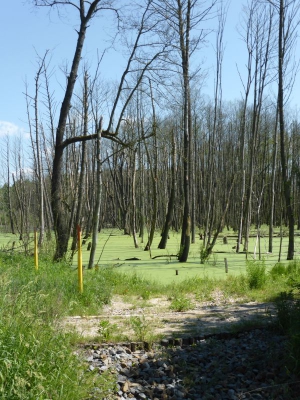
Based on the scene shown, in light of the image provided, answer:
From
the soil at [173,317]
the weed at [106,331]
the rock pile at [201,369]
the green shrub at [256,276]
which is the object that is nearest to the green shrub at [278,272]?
the green shrub at [256,276]

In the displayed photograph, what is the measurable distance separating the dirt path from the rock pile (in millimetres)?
317

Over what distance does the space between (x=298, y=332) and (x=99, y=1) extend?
8.79 m

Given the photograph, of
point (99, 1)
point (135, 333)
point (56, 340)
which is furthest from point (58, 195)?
point (56, 340)

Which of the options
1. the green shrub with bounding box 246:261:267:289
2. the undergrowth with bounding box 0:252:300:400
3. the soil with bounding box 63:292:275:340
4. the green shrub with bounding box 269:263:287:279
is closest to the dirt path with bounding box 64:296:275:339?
the soil with bounding box 63:292:275:340

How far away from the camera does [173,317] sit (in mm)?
6539

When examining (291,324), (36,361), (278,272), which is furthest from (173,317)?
(278,272)

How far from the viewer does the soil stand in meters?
5.76

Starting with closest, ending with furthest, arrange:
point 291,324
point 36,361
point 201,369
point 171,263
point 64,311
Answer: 1. point 36,361
2. point 201,369
3. point 64,311
4. point 291,324
5. point 171,263

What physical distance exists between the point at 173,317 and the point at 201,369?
149 centimetres

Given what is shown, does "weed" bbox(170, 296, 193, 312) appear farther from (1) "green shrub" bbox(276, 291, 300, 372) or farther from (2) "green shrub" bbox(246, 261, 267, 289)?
(2) "green shrub" bbox(246, 261, 267, 289)

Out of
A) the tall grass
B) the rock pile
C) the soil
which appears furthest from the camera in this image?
the soil

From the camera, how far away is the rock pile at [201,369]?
460cm

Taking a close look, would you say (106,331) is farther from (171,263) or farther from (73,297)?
(171,263)

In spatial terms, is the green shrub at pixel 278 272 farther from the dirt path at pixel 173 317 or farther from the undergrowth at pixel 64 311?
the dirt path at pixel 173 317
